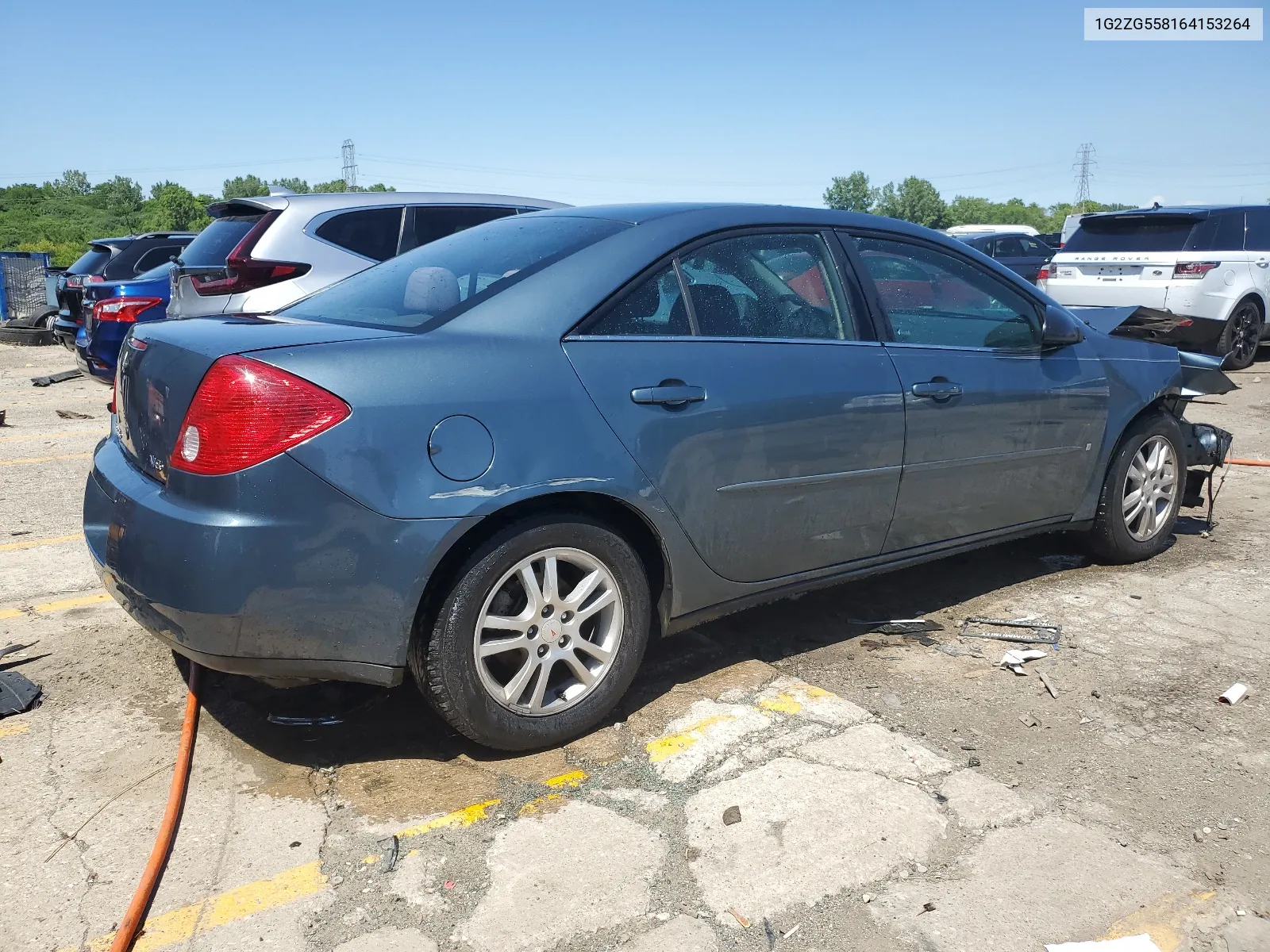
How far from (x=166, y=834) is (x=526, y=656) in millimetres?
1029

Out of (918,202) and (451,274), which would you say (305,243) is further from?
(918,202)

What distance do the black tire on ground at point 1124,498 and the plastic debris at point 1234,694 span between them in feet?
4.40

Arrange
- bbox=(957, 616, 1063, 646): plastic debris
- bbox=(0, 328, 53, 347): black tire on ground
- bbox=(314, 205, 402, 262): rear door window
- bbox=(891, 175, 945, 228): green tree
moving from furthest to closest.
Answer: bbox=(891, 175, 945, 228): green tree
bbox=(0, 328, 53, 347): black tire on ground
bbox=(314, 205, 402, 262): rear door window
bbox=(957, 616, 1063, 646): plastic debris

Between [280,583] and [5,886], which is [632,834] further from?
[5,886]

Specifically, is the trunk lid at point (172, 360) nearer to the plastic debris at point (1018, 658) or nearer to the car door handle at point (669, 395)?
the car door handle at point (669, 395)

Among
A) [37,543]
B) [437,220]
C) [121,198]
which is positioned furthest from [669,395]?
[121,198]

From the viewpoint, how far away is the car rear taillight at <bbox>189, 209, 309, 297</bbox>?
264 inches

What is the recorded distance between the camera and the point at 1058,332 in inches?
173

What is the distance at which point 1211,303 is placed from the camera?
11.7 meters

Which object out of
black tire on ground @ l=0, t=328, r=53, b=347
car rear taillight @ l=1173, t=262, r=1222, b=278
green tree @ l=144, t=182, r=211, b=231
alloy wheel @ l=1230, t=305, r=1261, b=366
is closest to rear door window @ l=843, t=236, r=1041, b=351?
car rear taillight @ l=1173, t=262, r=1222, b=278

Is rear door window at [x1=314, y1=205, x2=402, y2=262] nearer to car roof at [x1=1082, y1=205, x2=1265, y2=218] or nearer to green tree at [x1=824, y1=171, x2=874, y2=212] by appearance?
car roof at [x1=1082, y1=205, x2=1265, y2=218]

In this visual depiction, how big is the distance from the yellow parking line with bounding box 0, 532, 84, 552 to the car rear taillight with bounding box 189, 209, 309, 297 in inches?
78.0

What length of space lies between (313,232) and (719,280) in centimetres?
425

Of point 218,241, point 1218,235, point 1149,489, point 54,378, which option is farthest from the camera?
point 54,378
